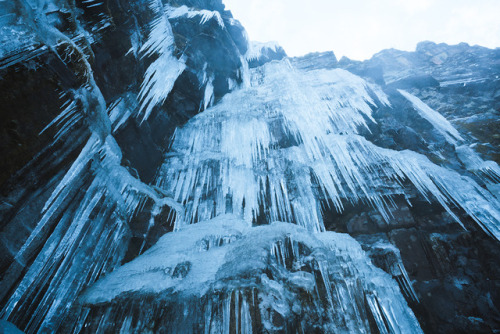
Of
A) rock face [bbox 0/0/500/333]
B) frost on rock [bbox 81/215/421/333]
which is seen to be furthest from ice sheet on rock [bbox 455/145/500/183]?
frost on rock [bbox 81/215/421/333]

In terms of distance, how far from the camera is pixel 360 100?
894cm

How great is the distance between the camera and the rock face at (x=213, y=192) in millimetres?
2465

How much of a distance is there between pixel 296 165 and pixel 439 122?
6502 mm

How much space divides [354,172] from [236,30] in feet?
36.3

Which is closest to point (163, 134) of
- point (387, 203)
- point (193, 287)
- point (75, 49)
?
point (75, 49)

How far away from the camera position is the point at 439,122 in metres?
8.30

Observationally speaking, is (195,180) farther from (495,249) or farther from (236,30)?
(236,30)

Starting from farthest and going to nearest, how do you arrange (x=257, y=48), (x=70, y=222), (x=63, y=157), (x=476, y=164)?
(x=257, y=48)
(x=476, y=164)
(x=70, y=222)
(x=63, y=157)

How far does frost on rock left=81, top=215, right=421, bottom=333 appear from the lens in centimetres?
254

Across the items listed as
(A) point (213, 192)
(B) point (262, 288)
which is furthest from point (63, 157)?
(A) point (213, 192)

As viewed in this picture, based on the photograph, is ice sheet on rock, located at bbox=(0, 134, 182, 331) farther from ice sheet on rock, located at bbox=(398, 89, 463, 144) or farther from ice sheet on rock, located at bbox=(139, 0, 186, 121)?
ice sheet on rock, located at bbox=(398, 89, 463, 144)

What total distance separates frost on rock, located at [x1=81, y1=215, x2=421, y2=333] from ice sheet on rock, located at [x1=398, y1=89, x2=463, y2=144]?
6898 millimetres

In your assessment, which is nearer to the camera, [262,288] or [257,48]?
[262,288]

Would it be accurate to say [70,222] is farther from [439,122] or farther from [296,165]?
[439,122]
